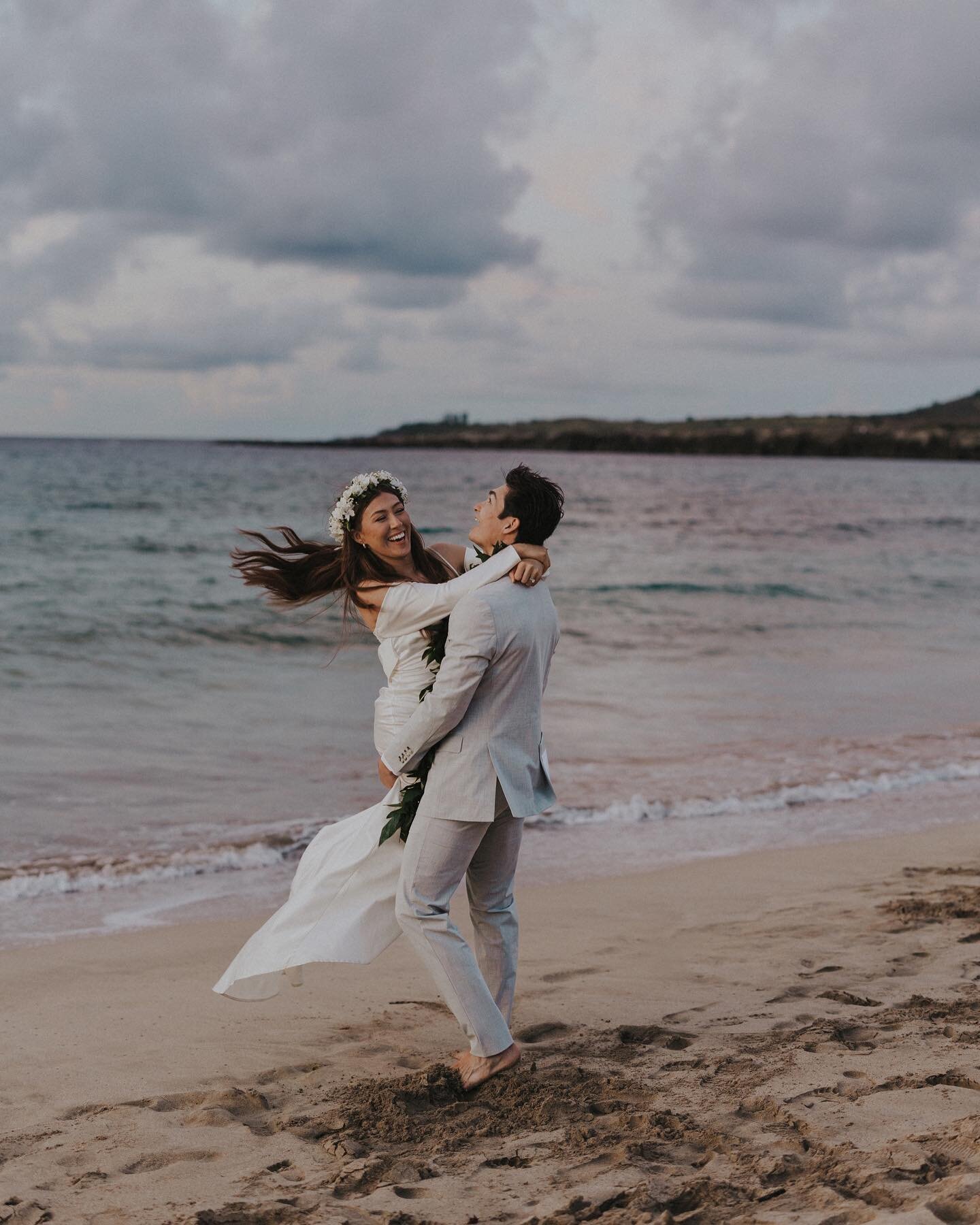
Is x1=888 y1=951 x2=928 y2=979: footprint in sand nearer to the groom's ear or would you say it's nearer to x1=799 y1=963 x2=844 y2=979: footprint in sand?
x1=799 y1=963 x2=844 y2=979: footprint in sand

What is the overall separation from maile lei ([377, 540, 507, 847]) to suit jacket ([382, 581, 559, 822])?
0.23ft

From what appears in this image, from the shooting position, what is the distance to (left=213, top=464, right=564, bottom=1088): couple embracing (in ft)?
11.5

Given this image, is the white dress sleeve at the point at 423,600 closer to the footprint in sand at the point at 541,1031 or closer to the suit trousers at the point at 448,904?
the suit trousers at the point at 448,904

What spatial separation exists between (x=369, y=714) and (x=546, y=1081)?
801 cm

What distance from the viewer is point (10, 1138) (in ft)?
11.5

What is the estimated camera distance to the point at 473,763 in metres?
3.55

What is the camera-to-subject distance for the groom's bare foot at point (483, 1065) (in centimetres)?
373

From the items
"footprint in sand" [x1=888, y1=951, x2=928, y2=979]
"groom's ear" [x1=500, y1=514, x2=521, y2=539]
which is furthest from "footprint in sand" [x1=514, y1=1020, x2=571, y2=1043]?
"groom's ear" [x1=500, y1=514, x2=521, y2=539]

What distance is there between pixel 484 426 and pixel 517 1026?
436 feet

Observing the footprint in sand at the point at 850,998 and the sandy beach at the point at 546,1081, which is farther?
the footprint in sand at the point at 850,998

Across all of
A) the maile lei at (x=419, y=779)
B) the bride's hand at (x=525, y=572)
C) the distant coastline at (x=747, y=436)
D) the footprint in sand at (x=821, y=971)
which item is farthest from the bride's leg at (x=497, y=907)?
the distant coastline at (x=747, y=436)

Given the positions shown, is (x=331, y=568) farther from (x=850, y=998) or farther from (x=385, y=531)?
(x=850, y=998)

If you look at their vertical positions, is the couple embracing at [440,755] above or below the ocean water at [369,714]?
above

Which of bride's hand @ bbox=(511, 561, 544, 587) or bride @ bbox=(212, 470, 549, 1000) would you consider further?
bride @ bbox=(212, 470, 549, 1000)
